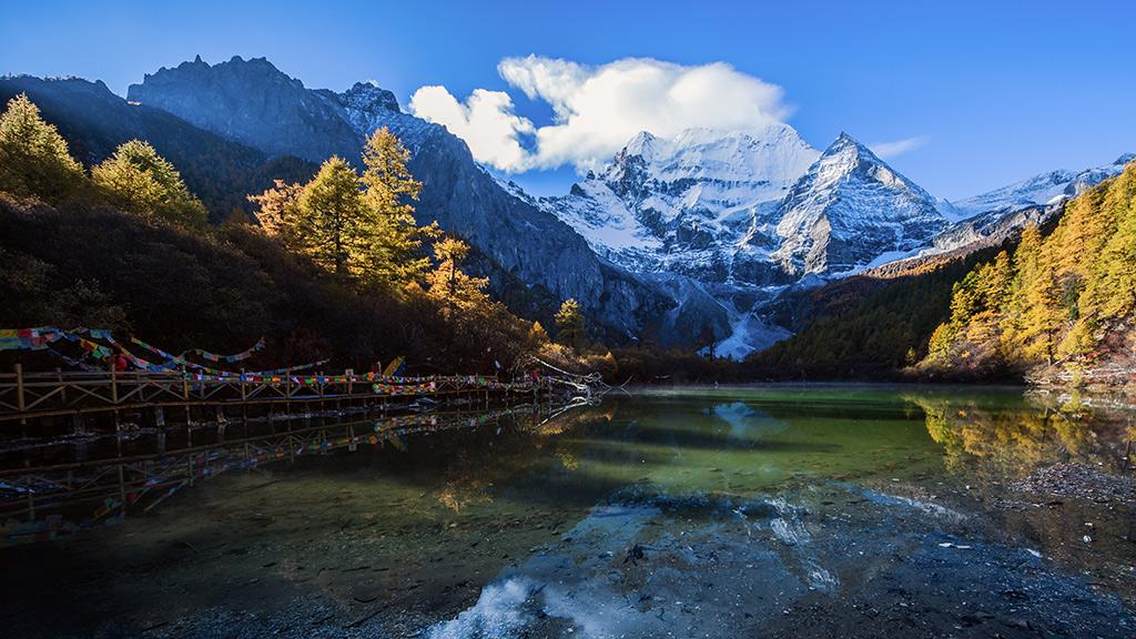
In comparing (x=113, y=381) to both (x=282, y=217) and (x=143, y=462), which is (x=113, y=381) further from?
(x=282, y=217)

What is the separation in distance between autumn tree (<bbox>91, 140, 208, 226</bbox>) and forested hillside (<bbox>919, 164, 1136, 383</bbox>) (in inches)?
2559

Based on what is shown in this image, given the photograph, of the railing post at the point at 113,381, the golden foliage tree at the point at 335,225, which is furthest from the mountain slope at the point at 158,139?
the railing post at the point at 113,381

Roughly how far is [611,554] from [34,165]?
4044 centimetres

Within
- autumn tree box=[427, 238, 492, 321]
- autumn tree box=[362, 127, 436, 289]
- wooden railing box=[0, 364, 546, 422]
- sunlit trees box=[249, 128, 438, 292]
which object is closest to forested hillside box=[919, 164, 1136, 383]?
autumn tree box=[427, 238, 492, 321]

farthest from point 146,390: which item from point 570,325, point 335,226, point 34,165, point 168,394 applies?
point 570,325

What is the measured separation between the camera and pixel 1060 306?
53.0 metres

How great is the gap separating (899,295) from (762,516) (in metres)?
133

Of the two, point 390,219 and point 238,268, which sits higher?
point 390,219

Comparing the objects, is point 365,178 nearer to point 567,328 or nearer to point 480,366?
point 480,366

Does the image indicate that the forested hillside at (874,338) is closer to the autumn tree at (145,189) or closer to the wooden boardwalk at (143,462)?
the autumn tree at (145,189)

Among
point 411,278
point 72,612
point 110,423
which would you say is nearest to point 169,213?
point 411,278

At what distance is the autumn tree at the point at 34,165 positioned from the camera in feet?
90.7

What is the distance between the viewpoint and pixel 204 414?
2095 cm

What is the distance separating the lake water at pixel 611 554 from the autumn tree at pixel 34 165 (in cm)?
2771
